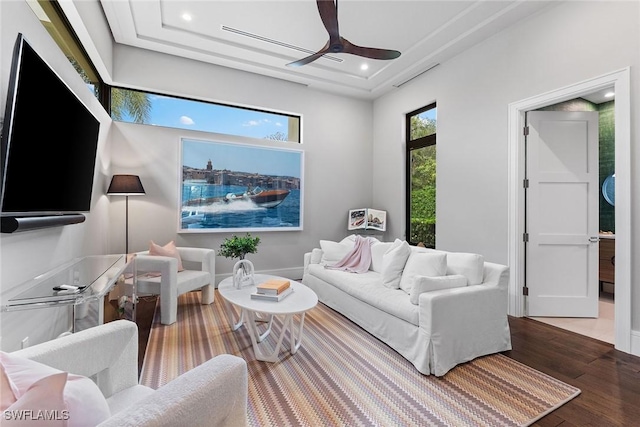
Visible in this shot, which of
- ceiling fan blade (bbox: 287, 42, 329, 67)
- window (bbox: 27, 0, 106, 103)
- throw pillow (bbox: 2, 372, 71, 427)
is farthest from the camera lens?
ceiling fan blade (bbox: 287, 42, 329, 67)

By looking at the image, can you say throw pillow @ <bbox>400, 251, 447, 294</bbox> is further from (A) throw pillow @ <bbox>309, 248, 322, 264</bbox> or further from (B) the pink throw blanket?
(A) throw pillow @ <bbox>309, 248, 322, 264</bbox>

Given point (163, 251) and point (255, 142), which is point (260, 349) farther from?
point (255, 142)

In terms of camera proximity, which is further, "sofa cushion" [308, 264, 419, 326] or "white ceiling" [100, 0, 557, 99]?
"white ceiling" [100, 0, 557, 99]

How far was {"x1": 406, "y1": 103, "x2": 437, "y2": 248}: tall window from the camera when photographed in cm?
455

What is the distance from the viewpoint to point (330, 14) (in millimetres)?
2322

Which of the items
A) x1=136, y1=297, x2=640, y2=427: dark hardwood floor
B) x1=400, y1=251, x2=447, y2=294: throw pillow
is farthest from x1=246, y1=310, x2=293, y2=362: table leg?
x1=400, y1=251, x2=447, y2=294: throw pillow

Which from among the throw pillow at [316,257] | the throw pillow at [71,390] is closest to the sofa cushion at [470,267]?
the throw pillow at [316,257]

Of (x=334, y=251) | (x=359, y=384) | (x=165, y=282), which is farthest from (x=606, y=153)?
(x=165, y=282)

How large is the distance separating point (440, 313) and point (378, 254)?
1.38m

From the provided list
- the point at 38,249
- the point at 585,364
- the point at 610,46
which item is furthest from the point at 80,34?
the point at 585,364

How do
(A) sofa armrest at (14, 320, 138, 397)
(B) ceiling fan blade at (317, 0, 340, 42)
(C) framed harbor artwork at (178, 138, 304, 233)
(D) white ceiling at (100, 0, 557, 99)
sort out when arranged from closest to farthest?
(A) sofa armrest at (14, 320, 138, 397) < (B) ceiling fan blade at (317, 0, 340, 42) < (D) white ceiling at (100, 0, 557, 99) < (C) framed harbor artwork at (178, 138, 304, 233)

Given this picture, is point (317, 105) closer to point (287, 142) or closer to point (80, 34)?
point (287, 142)

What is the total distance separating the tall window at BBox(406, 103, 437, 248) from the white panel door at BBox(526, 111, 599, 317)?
137 cm

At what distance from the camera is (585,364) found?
7.52 feet
